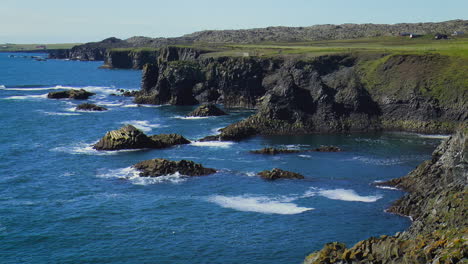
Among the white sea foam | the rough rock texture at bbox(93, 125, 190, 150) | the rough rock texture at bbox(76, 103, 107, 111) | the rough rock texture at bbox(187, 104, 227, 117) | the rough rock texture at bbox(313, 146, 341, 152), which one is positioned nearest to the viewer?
the rough rock texture at bbox(313, 146, 341, 152)

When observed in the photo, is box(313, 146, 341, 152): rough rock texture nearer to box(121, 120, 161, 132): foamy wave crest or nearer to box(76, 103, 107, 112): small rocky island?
box(121, 120, 161, 132): foamy wave crest

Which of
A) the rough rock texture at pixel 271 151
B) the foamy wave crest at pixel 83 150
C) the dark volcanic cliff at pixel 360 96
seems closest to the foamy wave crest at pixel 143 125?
the dark volcanic cliff at pixel 360 96

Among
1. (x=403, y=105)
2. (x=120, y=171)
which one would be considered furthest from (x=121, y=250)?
(x=403, y=105)

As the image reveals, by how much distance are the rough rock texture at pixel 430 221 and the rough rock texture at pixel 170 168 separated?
25100mm

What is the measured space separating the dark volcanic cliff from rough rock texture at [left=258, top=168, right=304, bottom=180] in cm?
2587

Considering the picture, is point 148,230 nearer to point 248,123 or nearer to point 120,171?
point 120,171

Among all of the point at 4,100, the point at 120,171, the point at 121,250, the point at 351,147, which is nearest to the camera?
the point at 121,250

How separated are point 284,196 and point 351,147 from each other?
30291 millimetres

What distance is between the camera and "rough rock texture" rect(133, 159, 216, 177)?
7525cm

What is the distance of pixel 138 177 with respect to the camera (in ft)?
244

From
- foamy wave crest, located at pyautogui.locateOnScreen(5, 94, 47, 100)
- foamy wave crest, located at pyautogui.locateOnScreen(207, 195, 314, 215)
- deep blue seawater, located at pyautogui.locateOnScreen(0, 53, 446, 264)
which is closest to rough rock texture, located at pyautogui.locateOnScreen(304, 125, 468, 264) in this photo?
deep blue seawater, located at pyautogui.locateOnScreen(0, 53, 446, 264)

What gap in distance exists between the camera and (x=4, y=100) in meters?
155

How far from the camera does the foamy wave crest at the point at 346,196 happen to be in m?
64.6

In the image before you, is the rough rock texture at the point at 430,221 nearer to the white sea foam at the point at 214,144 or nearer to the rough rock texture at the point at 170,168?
the rough rock texture at the point at 170,168
